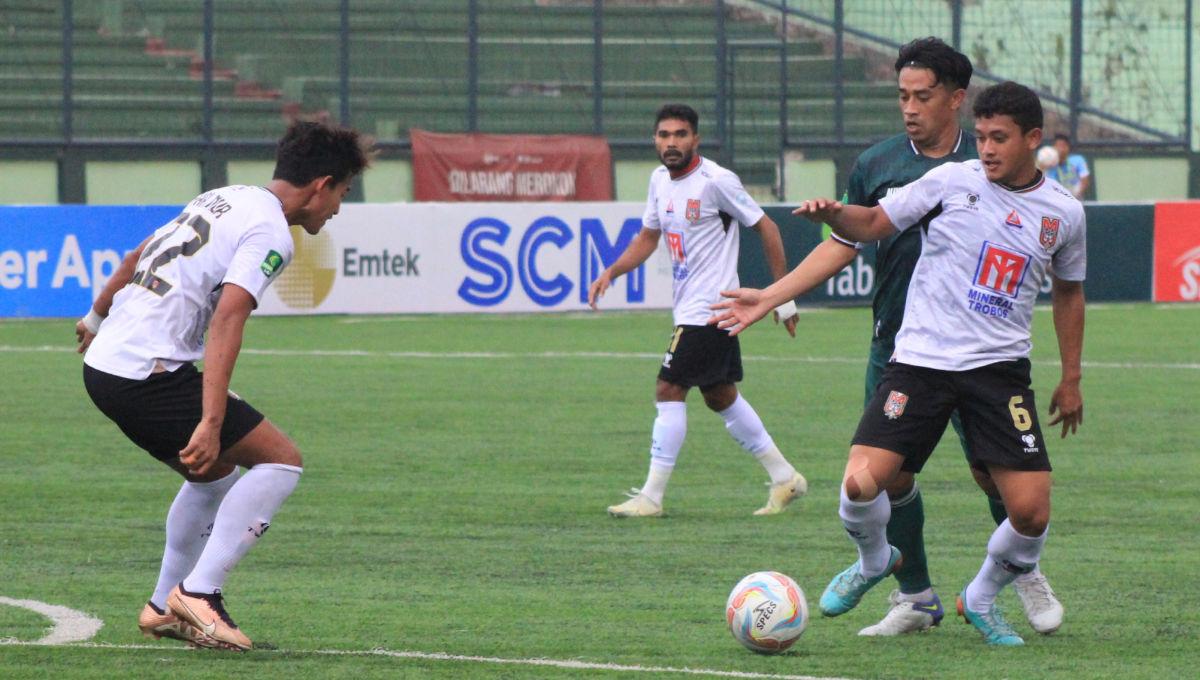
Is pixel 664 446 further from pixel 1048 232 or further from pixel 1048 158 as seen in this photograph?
pixel 1048 158

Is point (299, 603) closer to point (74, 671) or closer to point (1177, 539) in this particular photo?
point (74, 671)

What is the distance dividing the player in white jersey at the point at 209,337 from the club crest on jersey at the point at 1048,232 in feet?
7.46

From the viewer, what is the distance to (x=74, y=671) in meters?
6.05

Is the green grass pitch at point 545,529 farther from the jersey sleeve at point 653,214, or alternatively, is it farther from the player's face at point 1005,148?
the player's face at point 1005,148

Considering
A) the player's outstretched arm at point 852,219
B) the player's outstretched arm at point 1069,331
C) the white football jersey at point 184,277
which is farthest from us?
the player's outstretched arm at point 1069,331

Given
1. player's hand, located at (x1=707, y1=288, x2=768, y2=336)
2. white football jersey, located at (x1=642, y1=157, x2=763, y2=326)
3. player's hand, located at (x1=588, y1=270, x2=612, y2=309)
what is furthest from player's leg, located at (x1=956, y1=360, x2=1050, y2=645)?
player's hand, located at (x1=588, y1=270, x2=612, y2=309)

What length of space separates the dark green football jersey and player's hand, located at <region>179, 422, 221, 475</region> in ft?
8.15

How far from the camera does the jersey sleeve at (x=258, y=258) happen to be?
6039mm

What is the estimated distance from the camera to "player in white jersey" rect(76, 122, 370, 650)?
620 centimetres

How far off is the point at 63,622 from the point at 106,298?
3.95 feet

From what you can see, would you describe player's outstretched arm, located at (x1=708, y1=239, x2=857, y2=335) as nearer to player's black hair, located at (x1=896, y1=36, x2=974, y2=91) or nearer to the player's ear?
the player's ear

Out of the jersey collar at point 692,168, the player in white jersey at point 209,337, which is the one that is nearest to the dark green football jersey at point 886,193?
the player in white jersey at point 209,337

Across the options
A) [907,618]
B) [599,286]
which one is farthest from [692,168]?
[907,618]

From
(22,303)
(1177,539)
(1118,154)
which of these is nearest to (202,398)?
(1177,539)
